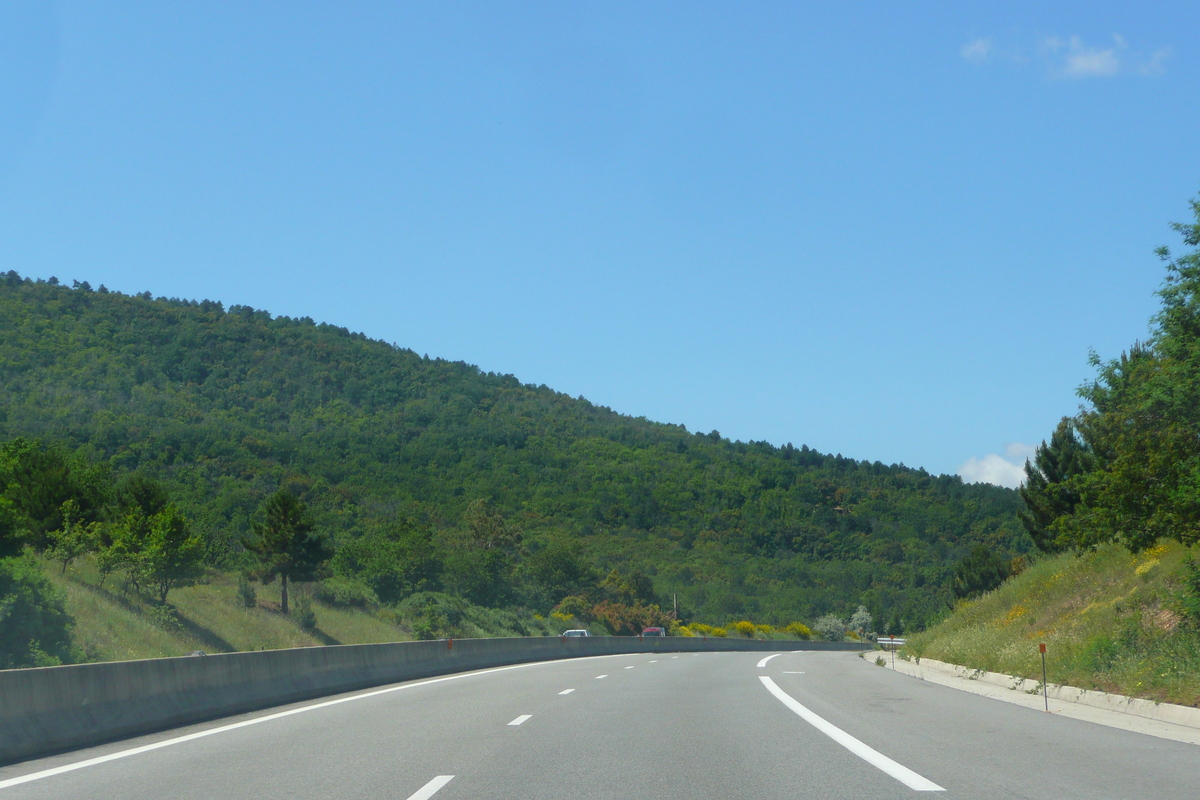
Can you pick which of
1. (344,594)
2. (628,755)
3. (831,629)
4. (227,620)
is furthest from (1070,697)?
(831,629)

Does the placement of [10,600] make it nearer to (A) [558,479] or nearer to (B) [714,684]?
(B) [714,684]

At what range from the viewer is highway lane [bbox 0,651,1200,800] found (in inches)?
348

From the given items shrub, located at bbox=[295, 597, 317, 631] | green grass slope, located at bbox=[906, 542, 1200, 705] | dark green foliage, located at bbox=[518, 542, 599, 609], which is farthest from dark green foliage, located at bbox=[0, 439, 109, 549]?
dark green foliage, located at bbox=[518, 542, 599, 609]

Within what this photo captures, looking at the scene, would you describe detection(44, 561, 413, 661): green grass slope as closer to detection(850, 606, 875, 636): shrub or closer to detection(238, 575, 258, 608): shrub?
detection(238, 575, 258, 608): shrub

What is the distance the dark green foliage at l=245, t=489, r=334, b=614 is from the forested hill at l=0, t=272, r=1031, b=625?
3627cm

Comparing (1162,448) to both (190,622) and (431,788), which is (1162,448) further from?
(190,622)

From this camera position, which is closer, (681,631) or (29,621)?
(29,621)

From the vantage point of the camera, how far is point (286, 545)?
2712 inches

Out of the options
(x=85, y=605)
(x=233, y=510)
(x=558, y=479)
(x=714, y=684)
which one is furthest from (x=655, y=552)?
(x=714, y=684)

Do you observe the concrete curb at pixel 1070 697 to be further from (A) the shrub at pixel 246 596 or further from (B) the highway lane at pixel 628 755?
(A) the shrub at pixel 246 596

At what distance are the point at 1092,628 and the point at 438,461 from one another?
14369 cm

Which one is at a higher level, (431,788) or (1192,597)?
(1192,597)

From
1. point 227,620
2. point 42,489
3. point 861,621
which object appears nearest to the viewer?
point 227,620

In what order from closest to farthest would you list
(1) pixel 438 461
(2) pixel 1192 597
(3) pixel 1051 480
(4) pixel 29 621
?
(2) pixel 1192 597, (4) pixel 29 621, (3) pixel 1051 480, (1) pixel 438 461
